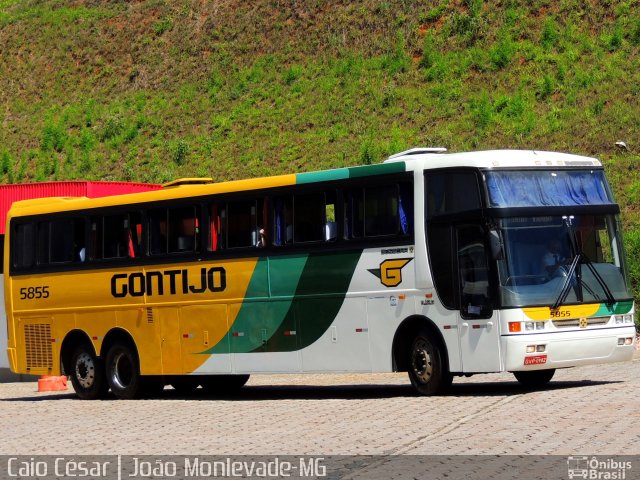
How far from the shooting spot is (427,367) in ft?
64.5

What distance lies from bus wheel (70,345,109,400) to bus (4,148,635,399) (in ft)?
0.11

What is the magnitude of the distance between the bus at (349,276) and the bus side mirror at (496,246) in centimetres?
2

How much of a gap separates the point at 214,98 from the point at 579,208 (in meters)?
45.4

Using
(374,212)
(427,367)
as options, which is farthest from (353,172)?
(427,367)

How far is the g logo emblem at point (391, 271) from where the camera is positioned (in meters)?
20.0

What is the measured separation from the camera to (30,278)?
85.4ft

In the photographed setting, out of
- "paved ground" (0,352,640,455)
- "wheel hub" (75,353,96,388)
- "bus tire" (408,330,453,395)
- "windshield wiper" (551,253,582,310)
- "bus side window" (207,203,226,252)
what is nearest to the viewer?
"paved ground" (0,352,640,455)

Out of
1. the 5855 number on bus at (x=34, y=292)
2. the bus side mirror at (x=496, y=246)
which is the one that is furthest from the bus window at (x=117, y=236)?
the bus side mirror at (x=496, y=246)

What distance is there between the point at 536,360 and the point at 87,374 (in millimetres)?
9583

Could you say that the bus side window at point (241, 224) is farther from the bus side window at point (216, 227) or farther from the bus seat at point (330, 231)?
the bus seat at point (330, 231)

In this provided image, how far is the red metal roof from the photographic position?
3594 centimetres

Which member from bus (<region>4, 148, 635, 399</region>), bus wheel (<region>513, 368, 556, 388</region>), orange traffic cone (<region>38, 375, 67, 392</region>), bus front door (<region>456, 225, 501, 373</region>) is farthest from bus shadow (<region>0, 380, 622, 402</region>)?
orange traffic cone (<region>38, 375, 67, 392</region>)

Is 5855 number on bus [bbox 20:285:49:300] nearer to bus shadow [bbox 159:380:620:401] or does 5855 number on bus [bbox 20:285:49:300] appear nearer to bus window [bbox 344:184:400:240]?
bus shadow [bbox 159:380:620:401]

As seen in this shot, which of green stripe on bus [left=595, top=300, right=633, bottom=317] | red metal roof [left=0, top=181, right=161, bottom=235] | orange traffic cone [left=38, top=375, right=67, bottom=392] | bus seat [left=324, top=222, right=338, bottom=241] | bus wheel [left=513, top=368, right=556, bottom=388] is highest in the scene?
red metal roof [left=0, top=181, right=161, bottom=235]
